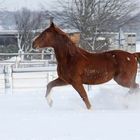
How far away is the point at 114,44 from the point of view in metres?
34.0

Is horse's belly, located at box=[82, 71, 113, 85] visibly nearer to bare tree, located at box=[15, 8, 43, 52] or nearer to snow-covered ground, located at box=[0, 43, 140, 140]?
snow-covered ground, located at box=[0, 43, 140, 140]

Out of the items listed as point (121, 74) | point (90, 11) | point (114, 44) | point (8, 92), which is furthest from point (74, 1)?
point (121, 74)

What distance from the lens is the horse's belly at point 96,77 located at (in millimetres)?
7621

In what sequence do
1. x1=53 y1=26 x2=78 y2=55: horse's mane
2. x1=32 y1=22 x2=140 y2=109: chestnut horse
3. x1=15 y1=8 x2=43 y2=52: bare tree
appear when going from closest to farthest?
x1=32 y1=22 x2=140 y2=109: chestnut horse < x1=53 y1=26 x2=78 y2=55: horse's mane < x1=15 y1=8 x2=43 y2=52: bare tree

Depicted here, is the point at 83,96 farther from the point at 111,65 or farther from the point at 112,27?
the point at 112,27

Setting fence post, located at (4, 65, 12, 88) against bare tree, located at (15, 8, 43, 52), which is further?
bare tree, located at (15, 8, 43, 52)

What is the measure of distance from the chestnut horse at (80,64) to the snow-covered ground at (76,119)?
393 millimetres

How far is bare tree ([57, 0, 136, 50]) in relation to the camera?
99.8ft

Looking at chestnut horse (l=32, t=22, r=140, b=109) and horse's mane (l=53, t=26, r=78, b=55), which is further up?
horse's mane (l=53, t=26, r=78, b=55)

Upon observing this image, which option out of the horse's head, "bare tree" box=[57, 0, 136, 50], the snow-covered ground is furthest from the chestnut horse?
"bare tree" box=[57, 0, 136, 50]

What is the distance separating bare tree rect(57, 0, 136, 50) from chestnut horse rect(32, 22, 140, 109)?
21.2m

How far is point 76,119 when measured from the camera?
6.12 metres

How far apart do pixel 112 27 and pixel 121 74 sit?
24.3m

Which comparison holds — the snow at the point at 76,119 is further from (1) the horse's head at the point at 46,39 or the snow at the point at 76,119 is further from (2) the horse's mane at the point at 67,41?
(1) the horse's head at the point at 46,39
